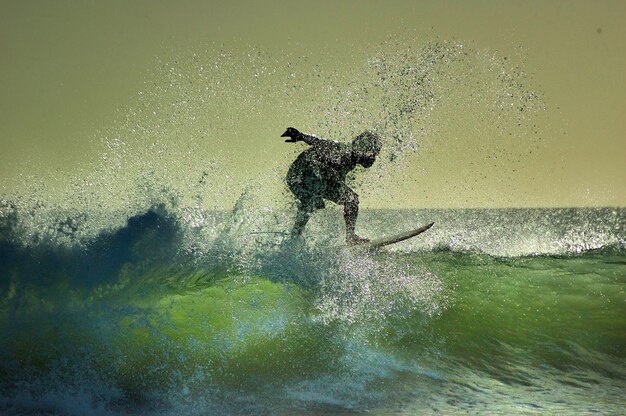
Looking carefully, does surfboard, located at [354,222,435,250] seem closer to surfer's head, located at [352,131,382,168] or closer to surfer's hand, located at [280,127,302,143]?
surfer's head, located at [352,131,382,168]

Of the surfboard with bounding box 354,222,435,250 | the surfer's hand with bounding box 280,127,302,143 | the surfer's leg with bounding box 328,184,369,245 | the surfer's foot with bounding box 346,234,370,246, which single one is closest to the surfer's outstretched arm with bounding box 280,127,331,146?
the surfer's hand with bounding box 280,127,302,143

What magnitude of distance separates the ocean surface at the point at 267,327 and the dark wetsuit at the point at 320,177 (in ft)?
1.06

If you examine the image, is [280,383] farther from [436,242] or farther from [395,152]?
[436,242]

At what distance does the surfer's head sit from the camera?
799 centimetres

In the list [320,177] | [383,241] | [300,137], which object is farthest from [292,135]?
[383,241]

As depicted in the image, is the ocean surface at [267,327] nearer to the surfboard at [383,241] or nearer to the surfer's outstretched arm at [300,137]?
the surfboard at [383,241]

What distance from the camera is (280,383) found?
4898 mm

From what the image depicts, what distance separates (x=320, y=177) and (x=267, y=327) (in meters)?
2.65

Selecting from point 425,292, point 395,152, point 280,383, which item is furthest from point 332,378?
point 395,152

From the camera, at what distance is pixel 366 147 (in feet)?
26.3

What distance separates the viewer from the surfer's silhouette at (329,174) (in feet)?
25.8

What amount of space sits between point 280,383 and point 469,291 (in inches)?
Answer: 142

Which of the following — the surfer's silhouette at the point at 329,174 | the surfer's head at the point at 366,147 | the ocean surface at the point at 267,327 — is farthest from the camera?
the surfer's head at the point at 366,147

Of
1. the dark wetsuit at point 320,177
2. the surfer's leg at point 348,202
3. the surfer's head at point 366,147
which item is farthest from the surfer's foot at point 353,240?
the surfer's head at point 366,147
